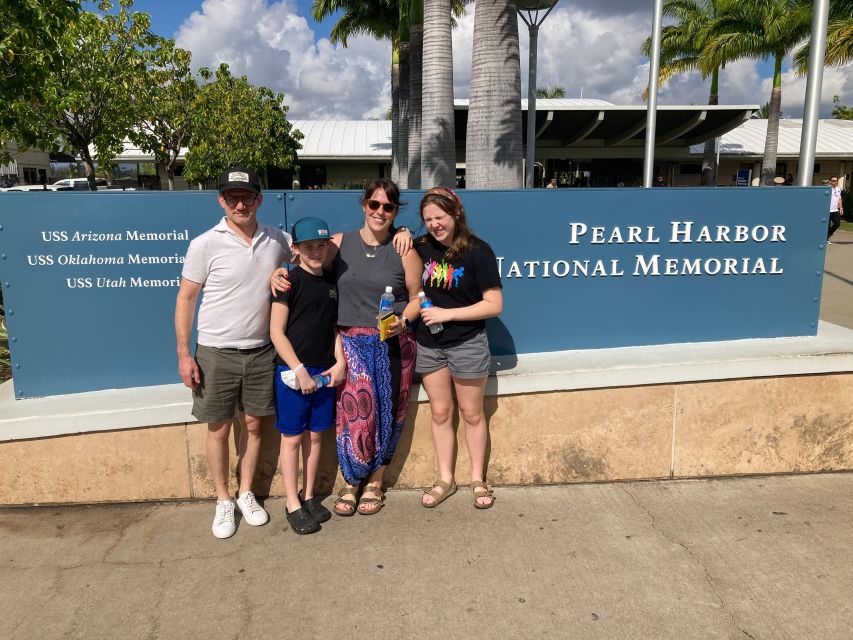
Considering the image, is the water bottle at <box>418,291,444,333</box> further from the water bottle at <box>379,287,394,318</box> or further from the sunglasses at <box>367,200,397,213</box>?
the sunglasses at <box>367,200,397,213</box>

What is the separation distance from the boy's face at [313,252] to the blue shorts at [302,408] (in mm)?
496

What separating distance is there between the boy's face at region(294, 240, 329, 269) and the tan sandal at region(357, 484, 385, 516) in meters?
1.28

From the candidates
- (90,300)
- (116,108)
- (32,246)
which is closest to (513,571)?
(90,300)

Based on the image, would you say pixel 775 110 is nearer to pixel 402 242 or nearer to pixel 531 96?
pixel 531 96

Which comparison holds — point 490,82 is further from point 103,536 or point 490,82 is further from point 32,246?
point 103,536

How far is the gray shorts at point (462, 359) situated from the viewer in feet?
10.9

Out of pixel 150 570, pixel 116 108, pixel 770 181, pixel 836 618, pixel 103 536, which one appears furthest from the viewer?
pixel 770 181

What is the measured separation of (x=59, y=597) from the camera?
2783 mm

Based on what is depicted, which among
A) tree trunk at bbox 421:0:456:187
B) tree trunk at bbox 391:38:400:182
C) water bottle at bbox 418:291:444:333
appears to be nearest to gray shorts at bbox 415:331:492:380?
water bottle at bbox 418:291:444:333

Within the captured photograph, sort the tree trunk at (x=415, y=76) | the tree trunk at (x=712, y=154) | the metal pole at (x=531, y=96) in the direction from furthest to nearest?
the tree trunk at (x=712, y=154), the tree trunk at (x=415, y=76), the metal pole at (x=531, y=96)

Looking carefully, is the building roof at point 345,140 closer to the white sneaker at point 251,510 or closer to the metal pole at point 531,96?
the metal pole at point 531,96

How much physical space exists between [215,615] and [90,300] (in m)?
1.91

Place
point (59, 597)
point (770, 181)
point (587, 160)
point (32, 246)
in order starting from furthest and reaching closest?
point (587, 160), point (770, 181), point (32, 246), point (59, 597)

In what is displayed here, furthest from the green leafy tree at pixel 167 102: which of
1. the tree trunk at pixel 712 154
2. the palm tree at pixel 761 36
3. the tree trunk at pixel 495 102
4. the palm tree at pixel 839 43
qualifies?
the tree trunk at pixel 712 154
